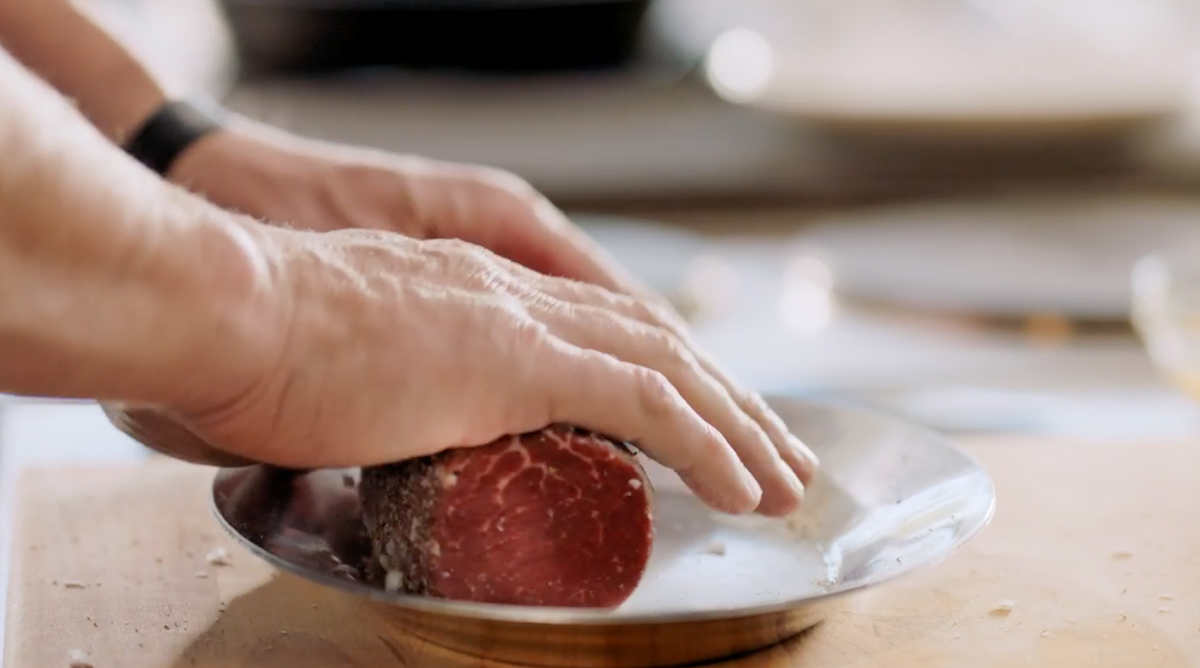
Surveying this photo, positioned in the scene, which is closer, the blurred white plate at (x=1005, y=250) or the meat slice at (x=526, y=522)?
the meat slice at (x=526, y=522)

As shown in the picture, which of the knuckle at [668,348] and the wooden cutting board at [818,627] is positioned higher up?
the knuckle at [668,348]

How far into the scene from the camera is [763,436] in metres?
0.84

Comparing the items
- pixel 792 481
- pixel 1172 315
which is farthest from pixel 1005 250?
pixel 792 481

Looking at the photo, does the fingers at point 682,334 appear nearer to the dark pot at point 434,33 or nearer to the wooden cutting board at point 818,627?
the wooden cutting board at point 818,627

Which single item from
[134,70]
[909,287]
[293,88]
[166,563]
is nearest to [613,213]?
[293,88]

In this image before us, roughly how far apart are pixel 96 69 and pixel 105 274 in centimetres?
56

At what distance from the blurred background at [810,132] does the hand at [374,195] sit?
502mm

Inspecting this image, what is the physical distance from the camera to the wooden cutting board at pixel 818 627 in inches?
31.5

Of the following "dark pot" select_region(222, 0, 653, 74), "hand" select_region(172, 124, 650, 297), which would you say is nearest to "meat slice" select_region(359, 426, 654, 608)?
"hand" select_region(172, 124, 650, 297)

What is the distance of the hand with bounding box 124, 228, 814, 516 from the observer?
708 millimetres

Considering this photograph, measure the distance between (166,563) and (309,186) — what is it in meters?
0.32

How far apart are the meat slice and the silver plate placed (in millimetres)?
30

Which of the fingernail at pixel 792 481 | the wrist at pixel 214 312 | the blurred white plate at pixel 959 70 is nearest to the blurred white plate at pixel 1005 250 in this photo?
the blurred white plate at pixel 959 70

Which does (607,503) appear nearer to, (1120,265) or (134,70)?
(134,70)
